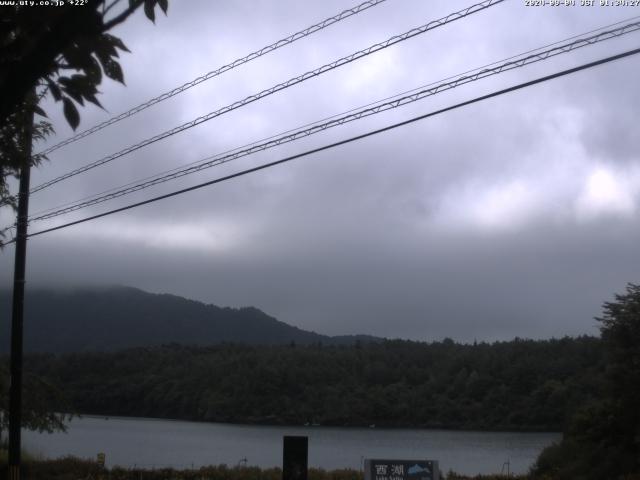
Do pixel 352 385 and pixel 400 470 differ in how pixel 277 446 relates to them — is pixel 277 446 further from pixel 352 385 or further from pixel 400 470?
pixel 400 470

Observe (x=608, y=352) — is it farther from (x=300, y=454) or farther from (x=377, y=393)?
(x=377, y=393)

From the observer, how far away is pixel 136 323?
107 meters

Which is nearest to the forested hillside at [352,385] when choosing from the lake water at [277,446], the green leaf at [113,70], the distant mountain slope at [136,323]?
the lake water at [277,446]

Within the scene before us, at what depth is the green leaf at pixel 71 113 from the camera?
4.29m

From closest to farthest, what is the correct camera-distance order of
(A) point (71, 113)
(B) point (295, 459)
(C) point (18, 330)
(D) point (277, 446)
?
(A) point (71, 113) < (B) point (295, 459) < (C) point (18, 330) < (D) point (277, 446)

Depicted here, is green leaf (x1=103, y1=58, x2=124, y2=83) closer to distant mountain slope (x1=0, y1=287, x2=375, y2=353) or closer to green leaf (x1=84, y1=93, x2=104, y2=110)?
green leaf (x1=84, y1=93, x2=104, y2=110)

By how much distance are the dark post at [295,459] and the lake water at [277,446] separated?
1118cm

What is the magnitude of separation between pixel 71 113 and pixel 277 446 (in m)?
29.0

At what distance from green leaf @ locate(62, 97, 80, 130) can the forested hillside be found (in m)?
29.0

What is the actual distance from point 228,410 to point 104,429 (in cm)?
706

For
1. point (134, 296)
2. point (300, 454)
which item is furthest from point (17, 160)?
point (134, 296)

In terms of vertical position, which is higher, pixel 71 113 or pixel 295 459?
pixel 71 113

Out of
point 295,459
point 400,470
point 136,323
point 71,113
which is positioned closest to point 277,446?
point 295,459

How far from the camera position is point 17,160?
19.4 feet
